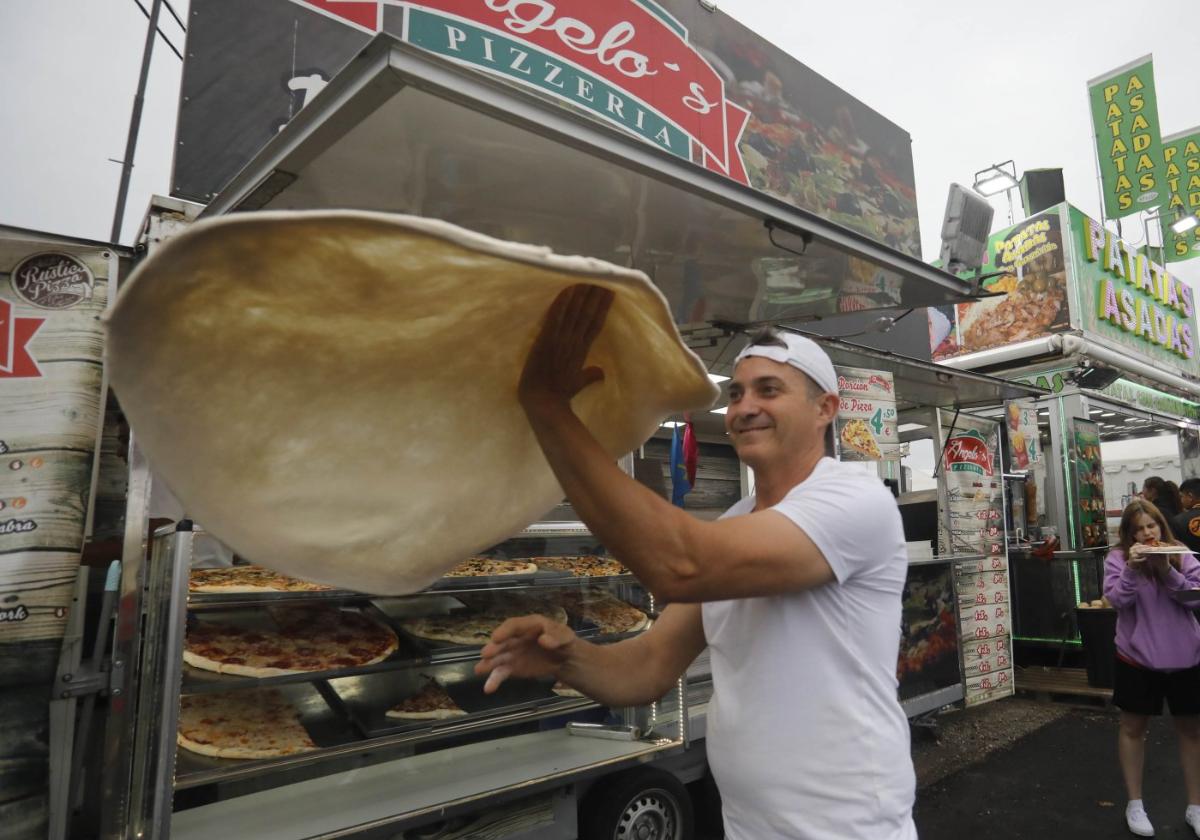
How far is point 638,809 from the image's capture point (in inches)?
150

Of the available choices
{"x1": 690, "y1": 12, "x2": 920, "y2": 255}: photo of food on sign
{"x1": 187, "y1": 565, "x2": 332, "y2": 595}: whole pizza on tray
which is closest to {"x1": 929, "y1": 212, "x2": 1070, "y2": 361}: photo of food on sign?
{"x1": 690, "y1": 12, "x2": 920, "y2": 255}: photo of food on sign

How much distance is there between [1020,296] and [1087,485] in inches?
116

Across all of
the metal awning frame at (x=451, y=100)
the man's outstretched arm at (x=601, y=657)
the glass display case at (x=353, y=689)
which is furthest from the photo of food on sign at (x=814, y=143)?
the man's outstretched arm at (x=601, y=657)

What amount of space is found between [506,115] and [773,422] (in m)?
1.27

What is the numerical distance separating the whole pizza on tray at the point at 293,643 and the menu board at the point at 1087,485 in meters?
9.46

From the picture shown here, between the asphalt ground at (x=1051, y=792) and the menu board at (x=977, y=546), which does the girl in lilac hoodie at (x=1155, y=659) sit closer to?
the asphalt ground at (x=1051, y=792)

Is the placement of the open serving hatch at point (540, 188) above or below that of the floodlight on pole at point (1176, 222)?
below

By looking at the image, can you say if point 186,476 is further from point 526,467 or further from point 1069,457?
point 1069,457

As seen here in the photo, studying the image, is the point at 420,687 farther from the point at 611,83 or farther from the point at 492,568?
the point at 611,83

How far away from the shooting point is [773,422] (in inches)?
55.2

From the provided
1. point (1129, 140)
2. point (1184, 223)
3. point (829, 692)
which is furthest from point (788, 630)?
point (1184, 223)

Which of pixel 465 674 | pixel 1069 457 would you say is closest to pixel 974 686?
pixel 1069 457

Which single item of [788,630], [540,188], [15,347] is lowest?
[788,630]

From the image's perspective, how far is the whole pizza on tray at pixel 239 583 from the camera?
2697mm
